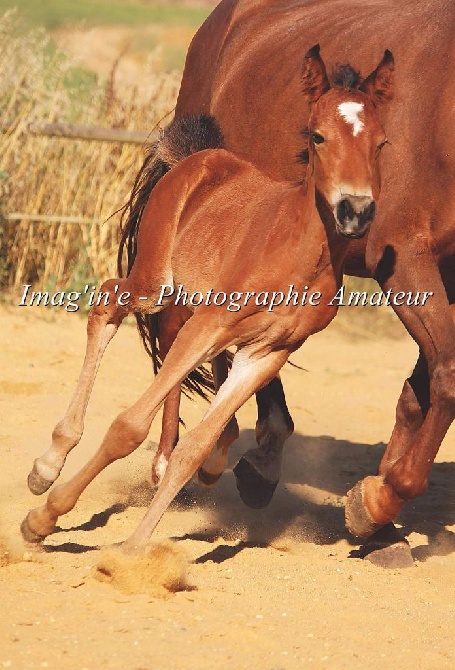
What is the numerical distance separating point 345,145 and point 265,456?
2.09 metres

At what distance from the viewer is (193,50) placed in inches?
253

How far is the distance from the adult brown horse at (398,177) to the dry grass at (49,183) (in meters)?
3.02

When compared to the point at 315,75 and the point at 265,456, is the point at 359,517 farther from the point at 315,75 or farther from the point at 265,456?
the point at 315,75

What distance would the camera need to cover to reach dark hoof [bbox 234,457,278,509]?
5086mm

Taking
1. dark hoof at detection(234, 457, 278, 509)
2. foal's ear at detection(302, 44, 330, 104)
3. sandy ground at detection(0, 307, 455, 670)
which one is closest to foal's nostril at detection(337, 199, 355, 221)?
foal's ear at detection(302, 44, 330, 104)

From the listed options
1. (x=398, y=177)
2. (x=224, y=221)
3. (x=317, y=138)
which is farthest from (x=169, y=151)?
(x=317, y=138)

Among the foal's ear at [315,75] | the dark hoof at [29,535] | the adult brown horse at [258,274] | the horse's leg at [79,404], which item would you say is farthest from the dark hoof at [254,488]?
the foal's ear at [315,75]

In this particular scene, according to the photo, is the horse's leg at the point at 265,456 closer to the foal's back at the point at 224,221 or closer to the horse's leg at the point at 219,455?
the horse's leg at the point at 219,455

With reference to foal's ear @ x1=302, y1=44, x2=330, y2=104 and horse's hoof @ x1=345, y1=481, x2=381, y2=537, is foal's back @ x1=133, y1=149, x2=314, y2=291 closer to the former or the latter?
foal's ear @ x1=302, y1=44, x2=330, y2=104

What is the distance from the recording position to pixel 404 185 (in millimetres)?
4273

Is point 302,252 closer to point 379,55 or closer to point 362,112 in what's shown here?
point 362,112

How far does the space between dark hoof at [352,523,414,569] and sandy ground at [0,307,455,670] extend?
63 mm

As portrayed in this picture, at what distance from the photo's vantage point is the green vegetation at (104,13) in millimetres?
28656

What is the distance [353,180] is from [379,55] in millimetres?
1489
